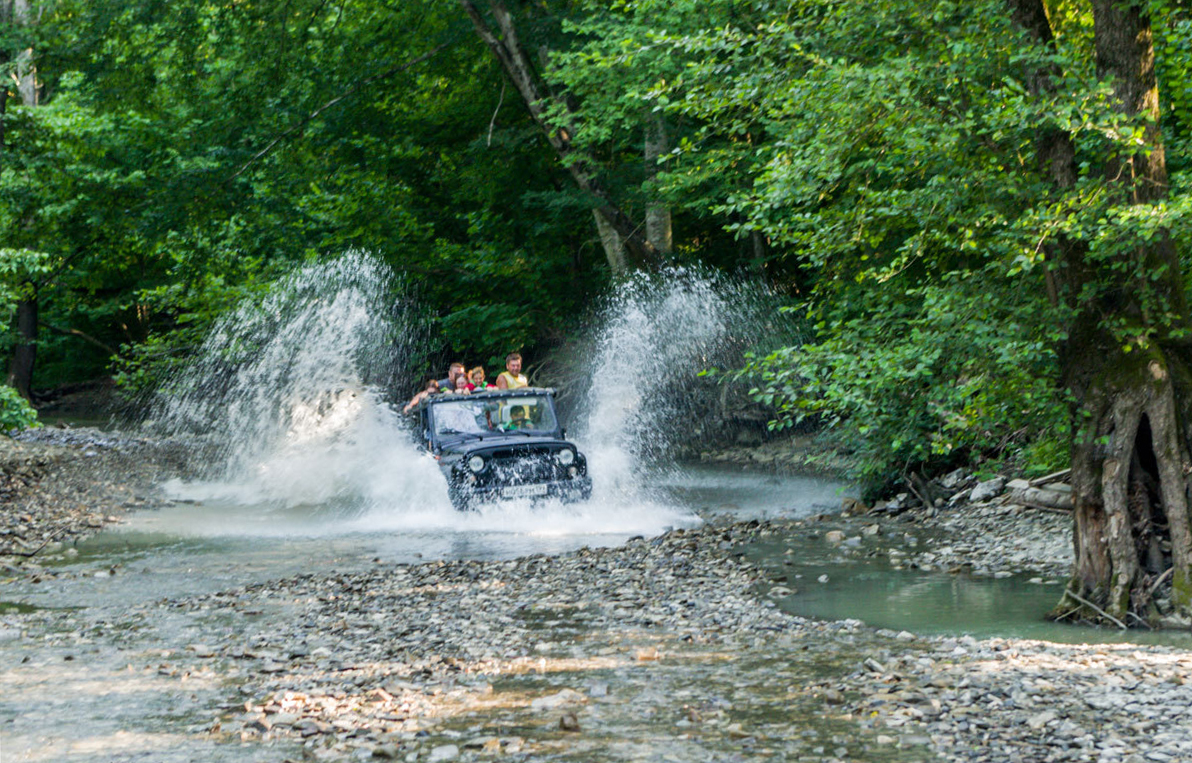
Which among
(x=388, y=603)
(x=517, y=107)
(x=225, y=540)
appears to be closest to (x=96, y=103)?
(x=517, y=107)

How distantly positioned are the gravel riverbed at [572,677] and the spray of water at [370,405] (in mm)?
5034

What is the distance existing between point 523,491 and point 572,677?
328 inches

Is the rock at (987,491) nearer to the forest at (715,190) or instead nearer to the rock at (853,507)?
the forest at (715,190)

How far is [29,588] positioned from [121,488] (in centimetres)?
1003

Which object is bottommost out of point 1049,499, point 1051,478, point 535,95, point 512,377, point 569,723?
point 569,723

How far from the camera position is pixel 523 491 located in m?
15.7

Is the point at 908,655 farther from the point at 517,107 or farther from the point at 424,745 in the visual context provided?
the point at 517,107

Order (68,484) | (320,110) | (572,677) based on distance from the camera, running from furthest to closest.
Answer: (320,110) → (68,484) → (572,677)

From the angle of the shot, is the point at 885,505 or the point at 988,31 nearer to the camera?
the point at 988,31

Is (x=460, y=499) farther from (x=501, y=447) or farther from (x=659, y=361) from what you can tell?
(x=659, y=361)

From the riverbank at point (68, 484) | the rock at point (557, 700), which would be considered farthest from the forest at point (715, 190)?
the rock at point (557, 700)

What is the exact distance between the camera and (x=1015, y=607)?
959cm

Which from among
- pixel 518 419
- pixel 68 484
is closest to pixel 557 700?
pixel 518 419

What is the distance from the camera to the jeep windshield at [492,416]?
16562 mm
